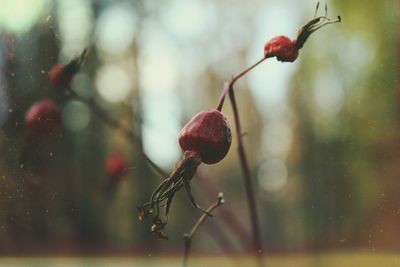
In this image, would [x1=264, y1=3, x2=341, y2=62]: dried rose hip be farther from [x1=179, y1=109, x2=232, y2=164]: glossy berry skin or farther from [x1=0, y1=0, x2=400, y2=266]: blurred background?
[x1=0, y1=0, x2=400, y2=266]: blurred background

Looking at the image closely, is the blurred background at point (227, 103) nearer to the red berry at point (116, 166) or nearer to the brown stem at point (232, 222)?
the red berry at point (116, 166)

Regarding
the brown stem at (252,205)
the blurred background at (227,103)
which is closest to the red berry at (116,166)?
the brown stem at (252,205)

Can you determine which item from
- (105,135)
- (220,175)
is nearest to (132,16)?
(105,135)

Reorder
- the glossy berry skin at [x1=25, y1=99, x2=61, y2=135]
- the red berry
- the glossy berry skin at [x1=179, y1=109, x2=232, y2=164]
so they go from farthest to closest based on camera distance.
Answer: the red berry
the glossy berry skin at [x1=25, y1=99, x2=61, y2=135]
the glossy berry skin at [x1=179, y1=109, x2=232, y2=164]

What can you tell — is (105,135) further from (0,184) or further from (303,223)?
(0,184)

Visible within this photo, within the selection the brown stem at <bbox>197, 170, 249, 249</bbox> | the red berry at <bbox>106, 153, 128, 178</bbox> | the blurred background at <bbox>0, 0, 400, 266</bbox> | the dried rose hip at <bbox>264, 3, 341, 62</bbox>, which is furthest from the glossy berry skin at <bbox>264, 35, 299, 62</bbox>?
the blurred background at <bbox>0, 0, 400, 266</bbox>

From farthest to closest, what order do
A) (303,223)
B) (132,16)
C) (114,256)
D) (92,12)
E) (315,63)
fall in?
1. (303,223)
2. (114,256)
3. (132,16)
4. (315,63)
5. (92,12)

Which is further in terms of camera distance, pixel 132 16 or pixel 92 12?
pixel 132 16
